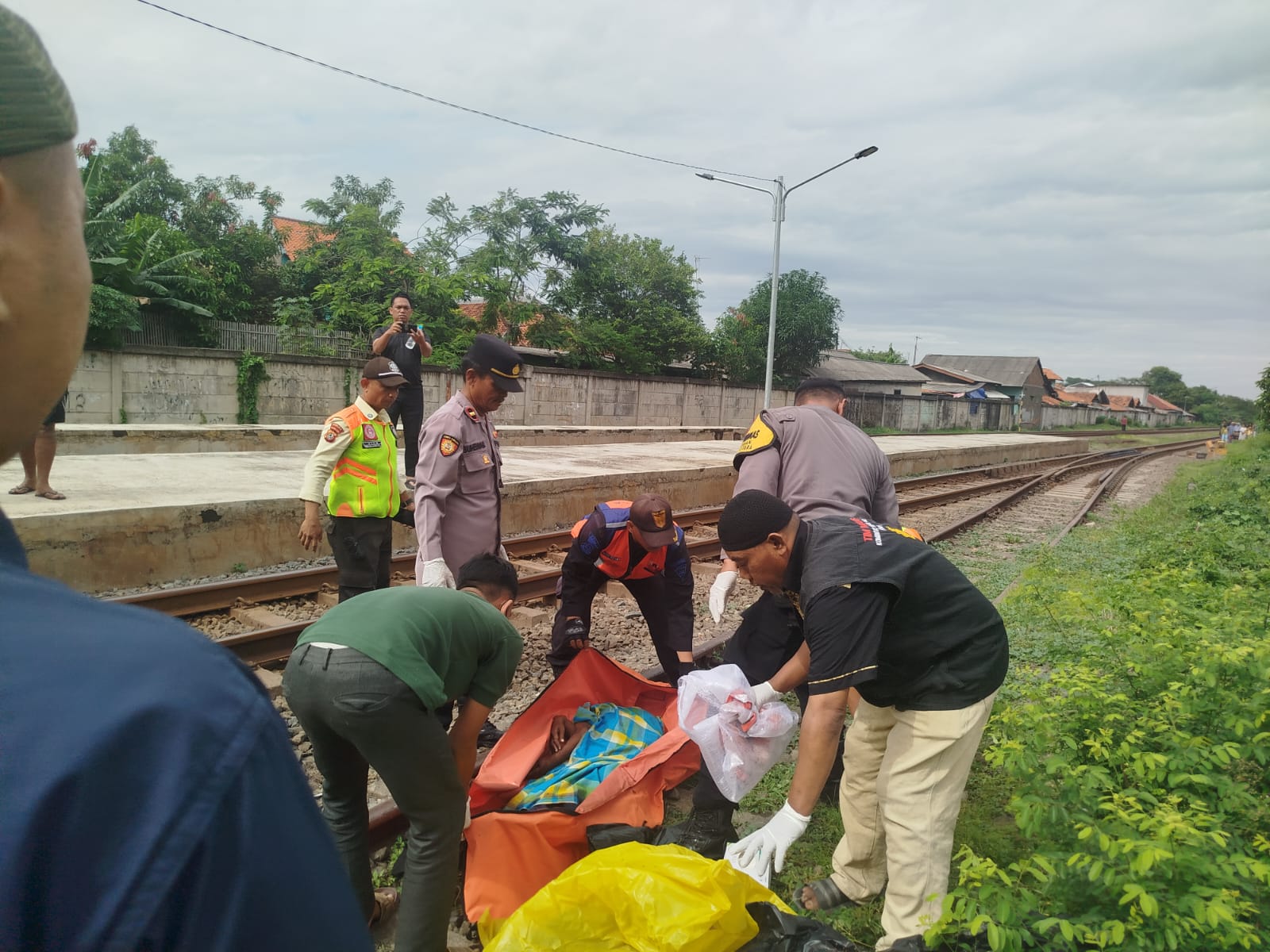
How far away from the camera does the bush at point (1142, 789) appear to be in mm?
1927

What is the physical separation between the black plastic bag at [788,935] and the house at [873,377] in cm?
4226

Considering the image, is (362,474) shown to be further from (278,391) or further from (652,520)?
(278,391)

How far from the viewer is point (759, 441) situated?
4207mm

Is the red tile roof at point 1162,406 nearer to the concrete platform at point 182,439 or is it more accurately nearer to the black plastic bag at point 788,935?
the concrete platform at point 182,439

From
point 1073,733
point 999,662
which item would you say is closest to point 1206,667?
point 1073,733

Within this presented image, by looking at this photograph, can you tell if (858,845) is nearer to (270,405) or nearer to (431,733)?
(431,733)

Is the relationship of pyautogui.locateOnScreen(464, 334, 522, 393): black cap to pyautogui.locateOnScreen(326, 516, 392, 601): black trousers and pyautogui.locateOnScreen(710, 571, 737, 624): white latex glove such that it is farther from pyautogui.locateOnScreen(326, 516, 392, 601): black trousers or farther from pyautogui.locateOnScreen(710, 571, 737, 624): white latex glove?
pyautogui.locateOnScreen(710, 571, 737, 624): white latex glove

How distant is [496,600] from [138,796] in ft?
9.78

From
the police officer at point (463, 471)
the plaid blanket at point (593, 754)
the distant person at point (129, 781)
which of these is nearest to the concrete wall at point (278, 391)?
the police officer at point (463, 471)

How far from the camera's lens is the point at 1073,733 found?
302cm

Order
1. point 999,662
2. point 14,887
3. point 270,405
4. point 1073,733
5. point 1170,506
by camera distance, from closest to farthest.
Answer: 1. point 14,887
2. point 999,662
3. point 1073,733
4. point 1170,506
5. point 270,405

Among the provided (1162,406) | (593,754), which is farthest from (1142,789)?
(1162,406)

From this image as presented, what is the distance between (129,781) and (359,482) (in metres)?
4.40

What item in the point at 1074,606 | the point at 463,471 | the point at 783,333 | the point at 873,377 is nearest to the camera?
the point at 463,471
